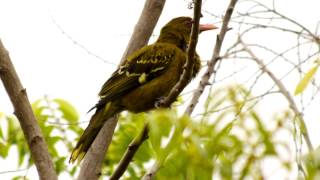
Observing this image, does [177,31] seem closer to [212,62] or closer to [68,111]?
[68,111]

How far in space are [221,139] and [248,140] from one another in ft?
0.32

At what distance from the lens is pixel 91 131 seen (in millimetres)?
5020


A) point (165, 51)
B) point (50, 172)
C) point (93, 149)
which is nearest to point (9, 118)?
point (93, 149)

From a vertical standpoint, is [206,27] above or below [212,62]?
below

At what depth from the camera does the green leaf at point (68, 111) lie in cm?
523

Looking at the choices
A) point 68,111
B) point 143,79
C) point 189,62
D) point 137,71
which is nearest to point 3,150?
point 68,111

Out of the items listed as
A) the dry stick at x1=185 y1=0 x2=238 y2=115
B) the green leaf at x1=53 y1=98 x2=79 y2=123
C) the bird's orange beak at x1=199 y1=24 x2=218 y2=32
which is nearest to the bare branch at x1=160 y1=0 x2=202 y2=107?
the dry stick at x1=185 y1=0 x2=238 y2=115

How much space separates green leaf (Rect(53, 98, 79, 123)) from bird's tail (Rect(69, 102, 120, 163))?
0.47ft

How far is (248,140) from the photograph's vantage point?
2.46 meters

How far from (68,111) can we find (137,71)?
2.49 feet

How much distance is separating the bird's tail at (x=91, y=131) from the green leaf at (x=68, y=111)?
14 cm

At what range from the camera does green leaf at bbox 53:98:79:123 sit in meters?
5.23

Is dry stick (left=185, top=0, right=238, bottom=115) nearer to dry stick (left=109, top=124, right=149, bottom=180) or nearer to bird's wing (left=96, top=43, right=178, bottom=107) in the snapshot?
dry stick (left=109, top=124, right=149, bottom=180)

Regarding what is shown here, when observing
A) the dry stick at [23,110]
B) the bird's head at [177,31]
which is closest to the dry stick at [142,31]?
the dry stick at [23,110]
